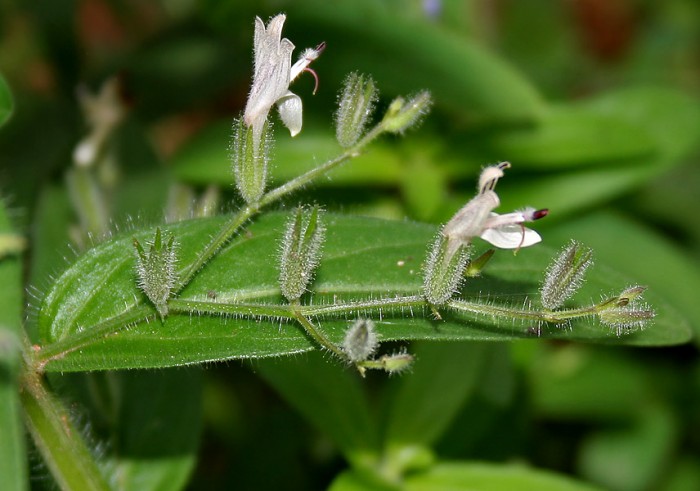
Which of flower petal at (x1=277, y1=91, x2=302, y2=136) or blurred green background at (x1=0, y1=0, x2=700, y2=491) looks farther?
blurred green background at (x1=0, y1=0, x2=700, y2=491)

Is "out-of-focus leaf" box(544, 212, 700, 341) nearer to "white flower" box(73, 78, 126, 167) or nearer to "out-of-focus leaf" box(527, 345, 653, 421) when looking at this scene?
"out-of-focus leaf" box(527, 345, 653, 421)

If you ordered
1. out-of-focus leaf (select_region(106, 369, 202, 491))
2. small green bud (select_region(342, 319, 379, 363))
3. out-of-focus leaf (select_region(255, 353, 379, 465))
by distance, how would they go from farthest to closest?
1. out-of-focus leaf (select_region(255, 353, 379, 465))
2. out-of-focus leaf (select_region(106, 369, 202, 491))
3. small green bud (select_region(342, 319, 379, 363))

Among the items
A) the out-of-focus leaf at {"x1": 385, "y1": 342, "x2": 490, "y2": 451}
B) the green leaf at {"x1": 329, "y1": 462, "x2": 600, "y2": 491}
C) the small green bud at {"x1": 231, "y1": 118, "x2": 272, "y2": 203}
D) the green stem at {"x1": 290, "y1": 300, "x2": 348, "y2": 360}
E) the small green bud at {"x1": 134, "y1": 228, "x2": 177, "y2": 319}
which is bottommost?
the green leaf at {"x1": 329, "y1": 462, "x2": 600, "y2": 491}

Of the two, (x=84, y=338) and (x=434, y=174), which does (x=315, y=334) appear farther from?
(x=434, y=174)

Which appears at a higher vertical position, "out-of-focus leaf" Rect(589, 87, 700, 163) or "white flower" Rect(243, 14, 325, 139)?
"white flower" Rect(243, 14, 325, 139)

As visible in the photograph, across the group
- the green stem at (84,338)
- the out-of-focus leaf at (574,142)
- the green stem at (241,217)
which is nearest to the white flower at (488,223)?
the green stem at (241,217)

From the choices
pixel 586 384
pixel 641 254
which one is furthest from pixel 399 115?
pixel 586 384

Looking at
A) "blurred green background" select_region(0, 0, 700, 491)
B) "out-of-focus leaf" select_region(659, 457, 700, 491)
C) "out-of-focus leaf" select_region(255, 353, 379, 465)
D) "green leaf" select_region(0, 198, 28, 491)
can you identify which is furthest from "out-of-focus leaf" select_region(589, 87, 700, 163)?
"green leaf" select_region(0, 198, 28, 491)
